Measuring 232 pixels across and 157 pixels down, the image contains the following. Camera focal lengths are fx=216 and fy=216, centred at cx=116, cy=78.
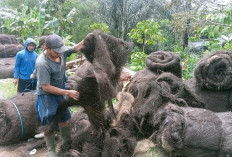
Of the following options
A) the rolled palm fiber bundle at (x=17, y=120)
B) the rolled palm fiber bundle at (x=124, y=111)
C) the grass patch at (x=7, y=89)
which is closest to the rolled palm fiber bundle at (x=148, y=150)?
the rolled palm fiber bundle at (x=124, y=111)

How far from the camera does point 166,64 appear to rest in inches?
182

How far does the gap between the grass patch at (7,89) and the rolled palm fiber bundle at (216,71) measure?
5393 mm

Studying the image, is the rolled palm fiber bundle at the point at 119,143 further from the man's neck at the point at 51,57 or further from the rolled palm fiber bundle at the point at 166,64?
the rolled palm fiber bundle at the point at 166,64

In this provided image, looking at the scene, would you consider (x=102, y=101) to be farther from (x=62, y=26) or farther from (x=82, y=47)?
(x=62, y=26)

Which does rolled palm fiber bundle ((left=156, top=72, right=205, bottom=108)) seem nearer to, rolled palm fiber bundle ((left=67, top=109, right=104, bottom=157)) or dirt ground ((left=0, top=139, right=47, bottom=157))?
rolled palm fiber bundle ((left=67, top=109, right=104, bottom=157))

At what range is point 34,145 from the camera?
4.16 m

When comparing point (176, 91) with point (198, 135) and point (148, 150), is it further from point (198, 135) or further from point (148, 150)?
point (198, 135)

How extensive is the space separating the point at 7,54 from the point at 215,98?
29.4ft

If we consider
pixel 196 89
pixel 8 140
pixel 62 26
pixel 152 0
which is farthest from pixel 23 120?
pixel 152 0

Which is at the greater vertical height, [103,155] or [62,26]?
[62,26]

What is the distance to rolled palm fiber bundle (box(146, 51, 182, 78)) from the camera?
463cm

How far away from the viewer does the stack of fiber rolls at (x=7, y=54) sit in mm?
9008

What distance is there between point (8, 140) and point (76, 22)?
12.7 metres

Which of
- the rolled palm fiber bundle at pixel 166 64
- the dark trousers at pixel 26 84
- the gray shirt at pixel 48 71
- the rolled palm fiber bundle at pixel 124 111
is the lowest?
the rolled palm fiber bundle at pixel 124 111
